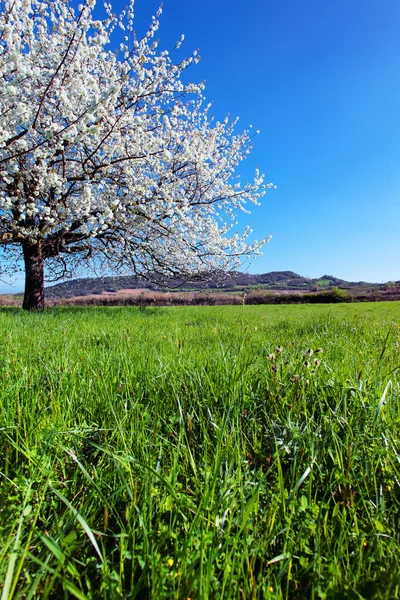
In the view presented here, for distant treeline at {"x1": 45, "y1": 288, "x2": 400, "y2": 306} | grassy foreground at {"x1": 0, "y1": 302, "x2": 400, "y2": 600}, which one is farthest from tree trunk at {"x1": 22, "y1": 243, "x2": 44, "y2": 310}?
distant treeline at {"x1": 45, "y1": 288, "x2": 400, "y2": 306}

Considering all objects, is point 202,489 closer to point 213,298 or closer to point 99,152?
point 99,152

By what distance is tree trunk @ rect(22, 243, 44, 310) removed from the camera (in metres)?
12.9

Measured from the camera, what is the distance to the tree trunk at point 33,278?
507 inches

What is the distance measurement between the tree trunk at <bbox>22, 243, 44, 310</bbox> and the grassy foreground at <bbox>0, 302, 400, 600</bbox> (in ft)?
37.2

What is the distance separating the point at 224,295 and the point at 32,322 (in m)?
42.0

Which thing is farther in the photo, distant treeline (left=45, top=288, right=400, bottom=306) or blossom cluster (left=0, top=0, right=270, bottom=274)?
distant treeline (left=45, top=288, right=400, bottom=306)

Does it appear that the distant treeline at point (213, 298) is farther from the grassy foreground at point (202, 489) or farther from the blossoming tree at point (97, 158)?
the grassy foreground at point (202, 489)

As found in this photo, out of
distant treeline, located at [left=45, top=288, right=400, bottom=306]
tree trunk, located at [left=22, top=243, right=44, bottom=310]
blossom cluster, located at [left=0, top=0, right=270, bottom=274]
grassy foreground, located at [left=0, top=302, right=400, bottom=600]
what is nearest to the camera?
grassy foreground, located at [left=0, top=302, right=400, bottom=600]

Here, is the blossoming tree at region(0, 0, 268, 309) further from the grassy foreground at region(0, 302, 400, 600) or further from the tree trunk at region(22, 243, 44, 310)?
the grassy foreground at region(0, 302, 400, 600)

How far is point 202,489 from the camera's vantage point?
139cm

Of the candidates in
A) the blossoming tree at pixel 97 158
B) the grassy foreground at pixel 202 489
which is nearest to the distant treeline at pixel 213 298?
the blossoming tree at pixel 97 158

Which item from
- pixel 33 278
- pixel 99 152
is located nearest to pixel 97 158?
pixel 99 152

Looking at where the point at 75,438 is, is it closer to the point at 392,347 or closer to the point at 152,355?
the point at 152,355

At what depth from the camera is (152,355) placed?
3.32 meters
